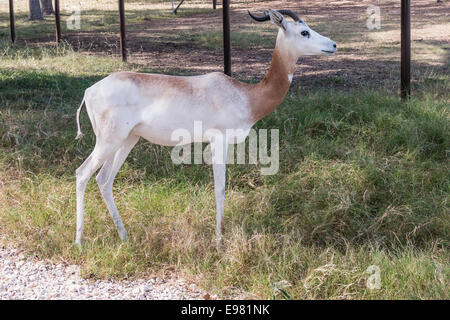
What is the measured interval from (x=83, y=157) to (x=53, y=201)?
902mm

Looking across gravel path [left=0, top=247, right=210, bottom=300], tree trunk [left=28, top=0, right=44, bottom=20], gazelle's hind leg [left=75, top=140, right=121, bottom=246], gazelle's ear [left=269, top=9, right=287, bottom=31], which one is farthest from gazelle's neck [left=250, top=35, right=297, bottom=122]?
tree trunk [left=28, top=0, right=44, bottom=20]

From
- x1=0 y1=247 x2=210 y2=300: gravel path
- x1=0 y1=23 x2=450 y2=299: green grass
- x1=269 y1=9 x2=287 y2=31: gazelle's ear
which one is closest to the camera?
x1=0 y1=247 x2=210 y2=300: gravel path

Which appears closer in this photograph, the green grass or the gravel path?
the gravel path

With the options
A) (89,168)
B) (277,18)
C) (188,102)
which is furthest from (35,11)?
(277,18)

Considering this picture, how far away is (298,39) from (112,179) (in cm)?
159

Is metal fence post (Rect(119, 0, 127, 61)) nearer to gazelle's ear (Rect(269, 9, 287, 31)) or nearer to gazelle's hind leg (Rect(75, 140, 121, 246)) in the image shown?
gazelle's hind leg (Rect(75, 140, 121, 246))

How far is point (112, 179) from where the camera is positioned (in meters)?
4.24

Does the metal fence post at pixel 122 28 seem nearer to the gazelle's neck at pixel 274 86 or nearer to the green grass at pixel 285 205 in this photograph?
the green grass at pixel 285 205

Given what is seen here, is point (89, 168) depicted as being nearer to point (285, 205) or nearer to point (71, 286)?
point (71, 286)

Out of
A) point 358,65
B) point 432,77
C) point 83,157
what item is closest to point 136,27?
point 358,65

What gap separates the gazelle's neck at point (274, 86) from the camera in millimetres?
4062

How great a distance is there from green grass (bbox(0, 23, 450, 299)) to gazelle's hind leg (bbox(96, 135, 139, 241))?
12cm

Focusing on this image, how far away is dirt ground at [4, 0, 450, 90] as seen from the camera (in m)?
8.87

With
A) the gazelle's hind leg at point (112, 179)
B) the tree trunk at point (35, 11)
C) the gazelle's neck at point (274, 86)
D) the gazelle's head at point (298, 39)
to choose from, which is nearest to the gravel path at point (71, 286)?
the gazelle's hind leg at point (112, 179)
